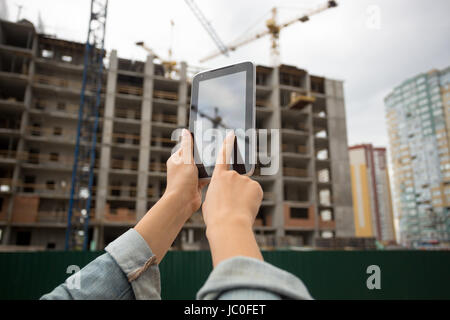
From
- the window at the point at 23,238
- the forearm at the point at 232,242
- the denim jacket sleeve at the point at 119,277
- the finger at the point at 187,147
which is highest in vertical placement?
the finger at the point at 187,147

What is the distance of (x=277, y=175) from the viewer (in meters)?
29.8

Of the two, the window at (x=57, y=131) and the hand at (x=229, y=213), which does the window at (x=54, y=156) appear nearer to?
the window at (x=57, y=131)

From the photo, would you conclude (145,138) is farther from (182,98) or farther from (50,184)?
(50,184)

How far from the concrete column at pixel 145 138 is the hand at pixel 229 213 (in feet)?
87.4

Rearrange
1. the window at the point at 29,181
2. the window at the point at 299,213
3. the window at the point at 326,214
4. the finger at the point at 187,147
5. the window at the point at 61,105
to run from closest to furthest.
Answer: the finger at the point at 187,147, the window at the point at 29,181, the window at the point at 61,105, the window at the point at 299,213, the window at the point at 326,214

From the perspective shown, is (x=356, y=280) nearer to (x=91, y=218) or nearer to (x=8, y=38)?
(x=91, y=218)

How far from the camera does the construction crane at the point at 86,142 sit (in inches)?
968

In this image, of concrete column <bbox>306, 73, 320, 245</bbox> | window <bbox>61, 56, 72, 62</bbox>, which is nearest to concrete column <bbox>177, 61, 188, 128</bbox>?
window <bbox>61, 56, 72, 62</bbox>

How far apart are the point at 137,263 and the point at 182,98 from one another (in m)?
29.9

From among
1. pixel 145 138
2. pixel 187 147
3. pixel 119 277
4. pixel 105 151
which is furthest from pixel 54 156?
pixel 119 277

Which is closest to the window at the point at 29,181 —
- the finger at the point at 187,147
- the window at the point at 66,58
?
the window at the point at 66,58

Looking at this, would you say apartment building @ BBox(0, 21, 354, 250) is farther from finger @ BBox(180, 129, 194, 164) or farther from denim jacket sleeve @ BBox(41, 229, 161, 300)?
denim jacket sleeve @ BBox(41, 229, 161, 300)

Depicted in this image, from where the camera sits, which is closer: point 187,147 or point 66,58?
point 187,147

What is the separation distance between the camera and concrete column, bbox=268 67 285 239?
29.1 m
